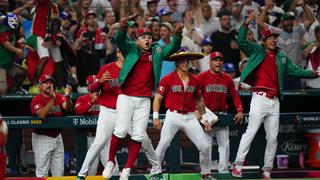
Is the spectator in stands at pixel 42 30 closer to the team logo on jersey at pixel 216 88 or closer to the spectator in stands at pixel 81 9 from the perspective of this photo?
the spectator in stands at pixel 81 9

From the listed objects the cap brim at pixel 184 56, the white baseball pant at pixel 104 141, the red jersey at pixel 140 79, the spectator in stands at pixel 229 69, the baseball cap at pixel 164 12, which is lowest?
the white baseball pant at pixel 104 141

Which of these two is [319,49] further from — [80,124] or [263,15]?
[80,124]

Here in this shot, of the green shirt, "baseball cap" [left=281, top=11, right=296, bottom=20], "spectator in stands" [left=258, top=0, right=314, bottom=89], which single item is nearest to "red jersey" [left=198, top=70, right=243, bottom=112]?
the green shirt

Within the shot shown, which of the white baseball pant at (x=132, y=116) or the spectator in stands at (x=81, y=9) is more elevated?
the spectator in stands at (x=81, y=9)

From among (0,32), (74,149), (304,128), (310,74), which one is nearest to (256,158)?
(304,128)

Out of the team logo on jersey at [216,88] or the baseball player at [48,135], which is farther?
the team logo on jersey at [216,88]

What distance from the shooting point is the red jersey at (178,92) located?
43.3ft

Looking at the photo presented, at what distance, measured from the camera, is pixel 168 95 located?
43.7 ft

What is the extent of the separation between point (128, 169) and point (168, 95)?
1.57 meters

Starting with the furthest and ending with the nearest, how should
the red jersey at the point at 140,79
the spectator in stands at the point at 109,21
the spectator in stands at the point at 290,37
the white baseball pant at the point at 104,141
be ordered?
1. the spectator in stands at the point at 109,21
2. the spectator in stands at the point at 290,37
3. the white baseball pant at the point at 104,141
4. the red jersey at the point at 140,79

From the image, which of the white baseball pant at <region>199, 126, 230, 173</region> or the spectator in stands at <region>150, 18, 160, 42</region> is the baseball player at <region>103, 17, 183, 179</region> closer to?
the white baseball pant at <region>199, 126, 230, 173</region>

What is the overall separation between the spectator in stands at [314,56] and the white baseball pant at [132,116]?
5101 millimetres

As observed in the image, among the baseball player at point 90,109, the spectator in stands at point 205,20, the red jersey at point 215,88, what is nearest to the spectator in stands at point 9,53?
the baseball player at point 90,109

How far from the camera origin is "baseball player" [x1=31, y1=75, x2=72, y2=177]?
557 inches
